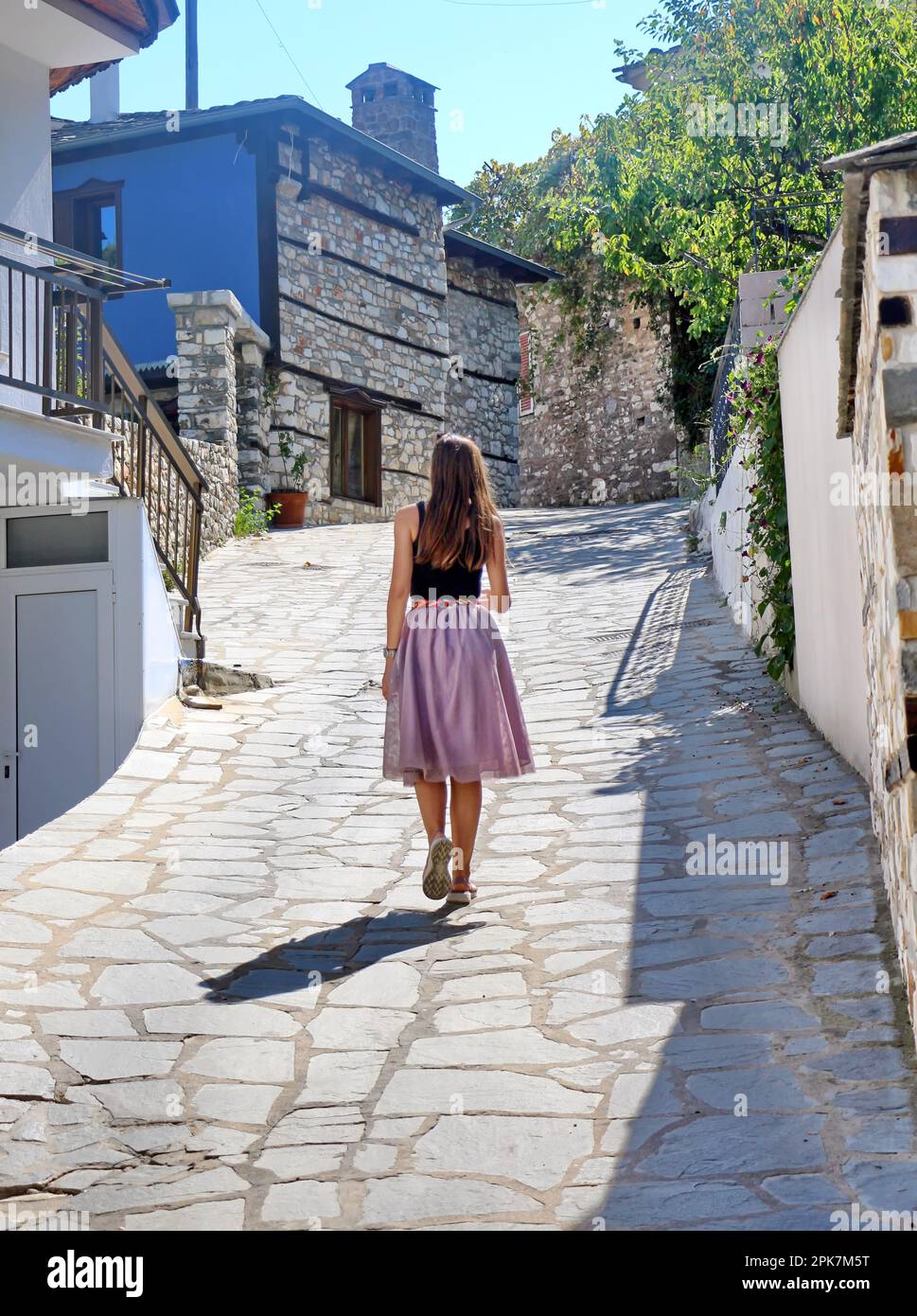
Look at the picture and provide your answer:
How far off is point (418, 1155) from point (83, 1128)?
85 cm

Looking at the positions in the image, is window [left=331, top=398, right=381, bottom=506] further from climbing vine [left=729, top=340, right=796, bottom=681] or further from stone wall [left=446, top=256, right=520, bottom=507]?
climbing vine [left=729, top=340, right=796, bottom=681]

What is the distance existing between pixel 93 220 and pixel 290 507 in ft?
16.5

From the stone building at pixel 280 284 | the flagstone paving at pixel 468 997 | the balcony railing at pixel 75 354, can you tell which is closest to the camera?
the flagstone paving at pixel 468 997

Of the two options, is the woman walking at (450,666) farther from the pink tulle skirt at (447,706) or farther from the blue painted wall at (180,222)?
the blue painted wall at (180,222)

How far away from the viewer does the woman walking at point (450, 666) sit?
4.66 metres

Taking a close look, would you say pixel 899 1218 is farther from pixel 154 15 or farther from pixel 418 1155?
pixel 154 15

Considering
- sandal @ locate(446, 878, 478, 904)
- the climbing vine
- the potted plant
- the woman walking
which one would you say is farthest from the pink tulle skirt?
the potted plant

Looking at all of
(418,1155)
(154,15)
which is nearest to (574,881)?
(418,1155)

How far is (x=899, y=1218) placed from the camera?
8.34 ft

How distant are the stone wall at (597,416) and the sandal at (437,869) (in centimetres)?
1843

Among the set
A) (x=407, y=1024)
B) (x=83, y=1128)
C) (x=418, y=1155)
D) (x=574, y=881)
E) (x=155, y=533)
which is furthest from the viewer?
(x=155, y=533)

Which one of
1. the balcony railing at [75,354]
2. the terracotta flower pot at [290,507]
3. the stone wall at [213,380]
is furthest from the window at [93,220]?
the balcony railing at [75,354]
